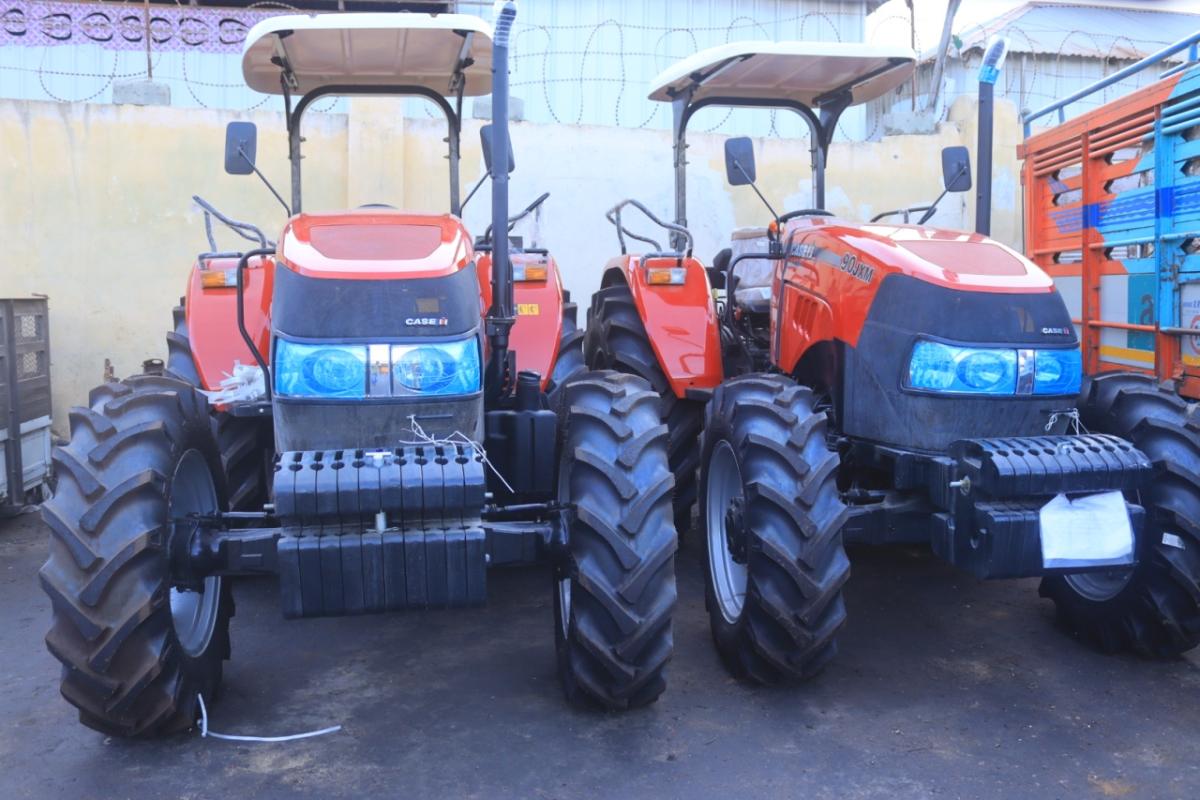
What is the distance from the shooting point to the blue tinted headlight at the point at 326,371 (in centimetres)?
359

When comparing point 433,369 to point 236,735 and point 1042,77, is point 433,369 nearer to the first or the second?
point 236,735

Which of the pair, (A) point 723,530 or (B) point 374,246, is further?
(A) point 723,530

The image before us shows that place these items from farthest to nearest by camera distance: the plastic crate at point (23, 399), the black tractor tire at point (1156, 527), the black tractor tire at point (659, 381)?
the plastic crate at point (23, 399), the black tractor tire at point (659, 381), the black tractor tire at point (1156, 527)

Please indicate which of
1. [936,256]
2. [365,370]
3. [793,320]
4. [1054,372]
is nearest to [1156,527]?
[1054,372]

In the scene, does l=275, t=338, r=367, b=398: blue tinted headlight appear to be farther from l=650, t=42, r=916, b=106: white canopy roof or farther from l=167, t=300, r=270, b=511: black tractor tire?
l=650, t=42, r=916, b=106: white canopy roof

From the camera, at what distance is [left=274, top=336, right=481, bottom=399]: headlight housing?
3.59 meters

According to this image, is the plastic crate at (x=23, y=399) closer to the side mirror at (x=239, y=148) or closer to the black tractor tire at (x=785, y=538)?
the side mirror at (x=239, y=148)

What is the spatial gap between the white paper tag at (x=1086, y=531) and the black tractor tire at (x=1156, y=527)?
0.11 m

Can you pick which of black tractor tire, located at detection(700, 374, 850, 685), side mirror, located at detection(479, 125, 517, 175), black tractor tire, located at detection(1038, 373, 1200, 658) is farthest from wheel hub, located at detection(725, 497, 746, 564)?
side mirror, located at detection(479, 125, 517, 175)

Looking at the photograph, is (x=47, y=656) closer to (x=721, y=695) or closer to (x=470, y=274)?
(x=470, y=274)

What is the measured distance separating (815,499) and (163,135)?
21.2 feet

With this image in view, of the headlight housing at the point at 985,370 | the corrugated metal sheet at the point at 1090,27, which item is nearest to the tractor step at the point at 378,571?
the headlight housing at the point at 985,370

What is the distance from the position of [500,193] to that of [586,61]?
27.0 ft

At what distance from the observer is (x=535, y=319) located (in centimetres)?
501
